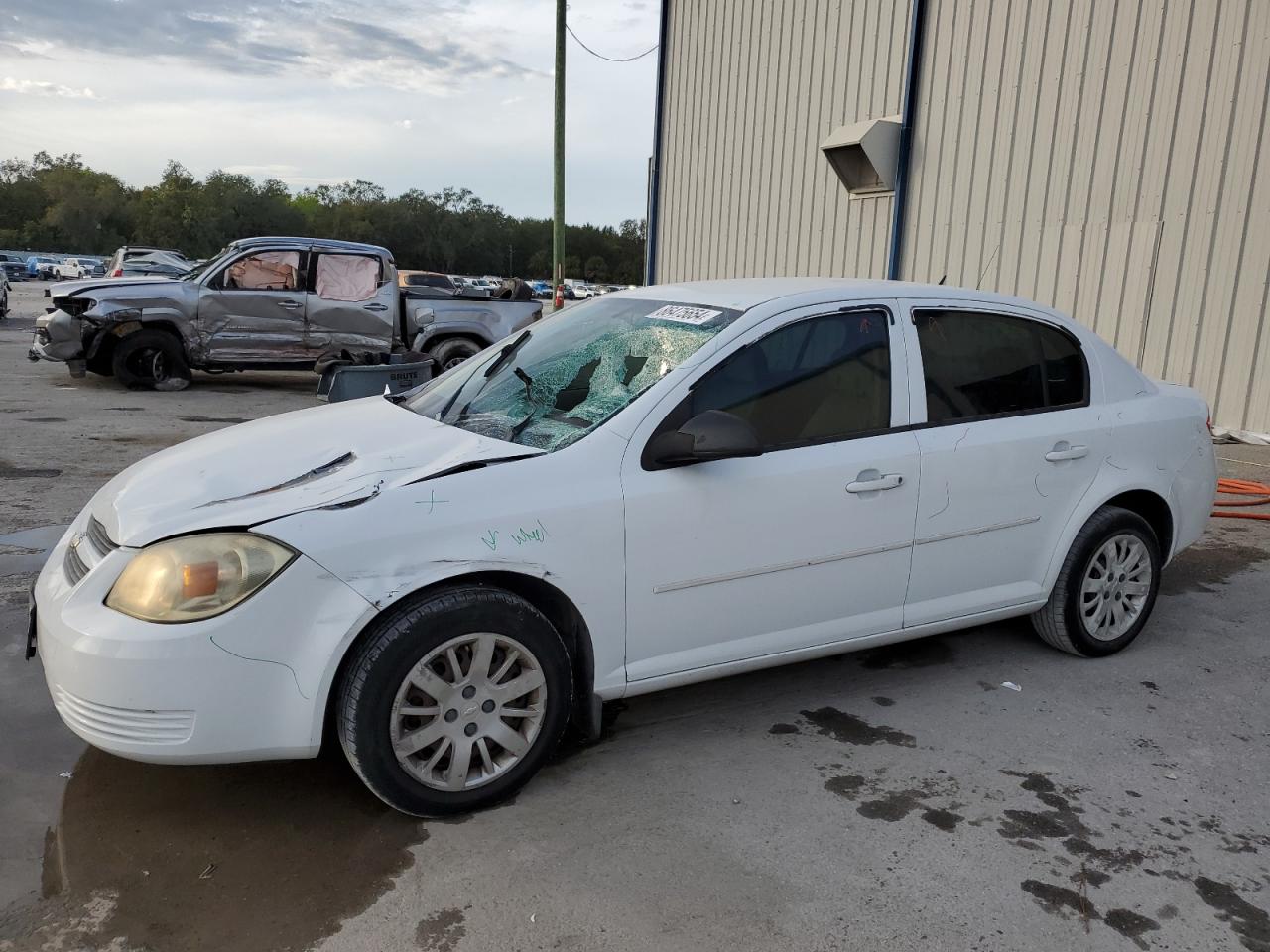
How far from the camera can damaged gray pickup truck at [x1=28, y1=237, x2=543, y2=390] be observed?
12469 millimetres

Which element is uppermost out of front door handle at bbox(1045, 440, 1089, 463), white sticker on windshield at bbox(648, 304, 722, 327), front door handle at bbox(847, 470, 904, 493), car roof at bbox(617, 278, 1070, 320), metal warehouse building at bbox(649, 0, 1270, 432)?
metal warehouse building at bbox(649, 0, 1270, 432)

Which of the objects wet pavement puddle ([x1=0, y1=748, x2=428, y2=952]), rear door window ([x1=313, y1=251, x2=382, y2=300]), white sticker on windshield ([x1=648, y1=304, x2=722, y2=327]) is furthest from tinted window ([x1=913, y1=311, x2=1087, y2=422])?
rear door window ([x1=313, y1=251, x2=382, y2=300])

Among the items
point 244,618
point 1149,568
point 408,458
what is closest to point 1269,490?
point 1149,568

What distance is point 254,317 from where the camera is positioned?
13.0m

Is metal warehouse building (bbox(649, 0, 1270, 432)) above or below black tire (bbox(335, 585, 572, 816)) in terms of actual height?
above

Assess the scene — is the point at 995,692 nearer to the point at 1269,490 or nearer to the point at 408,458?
the point at 408,458

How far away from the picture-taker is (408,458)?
322cm

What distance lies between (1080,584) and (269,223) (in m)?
95.3

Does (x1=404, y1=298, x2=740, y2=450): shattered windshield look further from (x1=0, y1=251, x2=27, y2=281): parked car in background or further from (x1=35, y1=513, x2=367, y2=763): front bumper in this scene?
(x1=0, y1=251, x2=27, y2=281): parked car in background

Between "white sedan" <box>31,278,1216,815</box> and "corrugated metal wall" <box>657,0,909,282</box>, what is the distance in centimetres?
1010

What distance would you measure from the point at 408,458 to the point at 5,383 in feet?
40.6

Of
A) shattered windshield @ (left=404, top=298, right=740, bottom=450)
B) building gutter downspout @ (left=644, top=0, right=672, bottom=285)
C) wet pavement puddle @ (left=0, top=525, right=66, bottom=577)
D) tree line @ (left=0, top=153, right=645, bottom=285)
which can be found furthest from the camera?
tree line @ (left=0, top=153, right=645, bottom=285)

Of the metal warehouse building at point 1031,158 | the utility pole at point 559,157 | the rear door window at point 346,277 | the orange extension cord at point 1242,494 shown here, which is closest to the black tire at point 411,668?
the orange extension cord at point 1242,494

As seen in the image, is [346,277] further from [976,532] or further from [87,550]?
[976,532]
